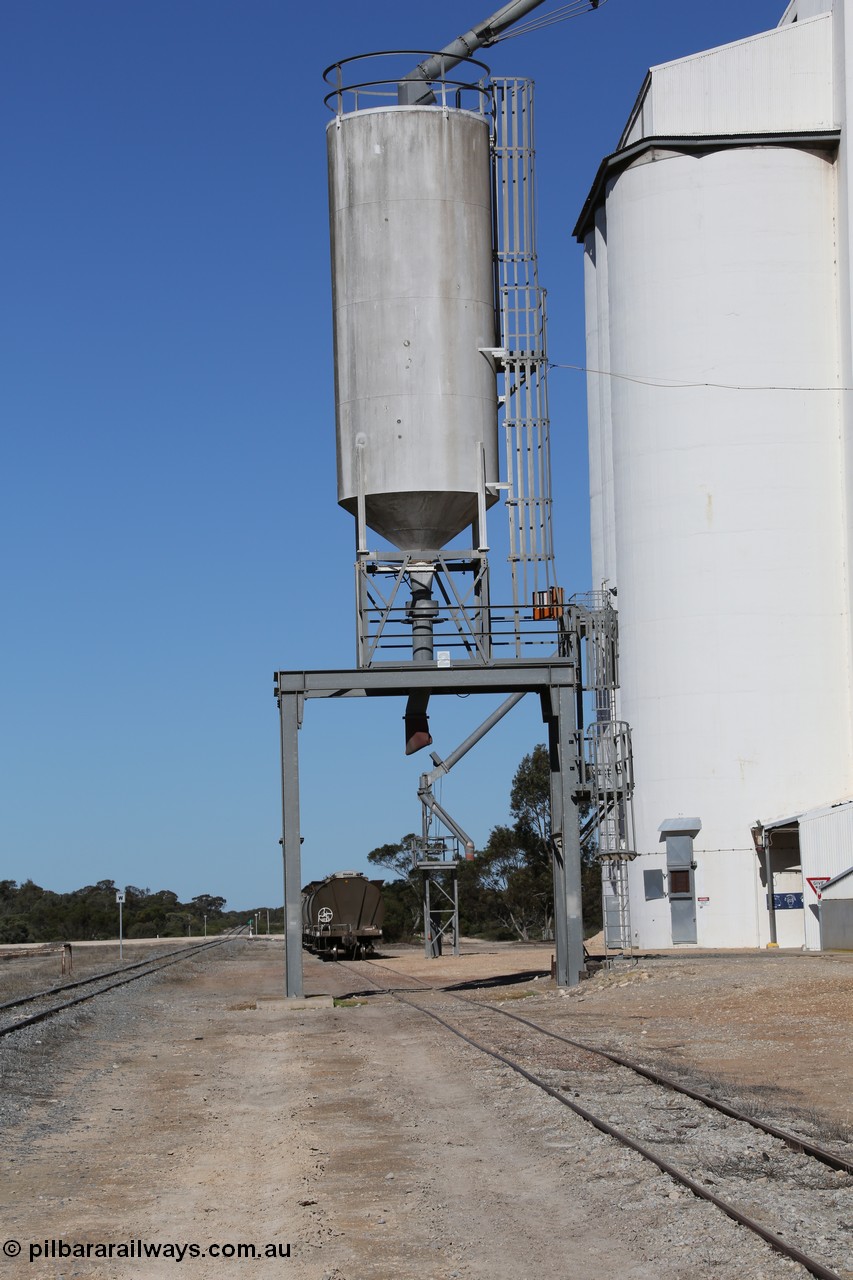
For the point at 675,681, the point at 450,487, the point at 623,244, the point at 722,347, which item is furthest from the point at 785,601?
the point at 450,487

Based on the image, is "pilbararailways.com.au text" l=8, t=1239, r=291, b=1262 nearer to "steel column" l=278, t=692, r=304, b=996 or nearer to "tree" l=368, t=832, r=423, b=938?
"steel column" l=278, t=692, r=304, b=996

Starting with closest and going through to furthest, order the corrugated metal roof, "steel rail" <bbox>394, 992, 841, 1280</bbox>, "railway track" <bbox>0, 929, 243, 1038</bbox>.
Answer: "steel rail" <bbox>394, 992, 841, 1280</bbox> → "railway track" <bbox>0, 929, 243, 1038</bbox> → the corrugated metal roof

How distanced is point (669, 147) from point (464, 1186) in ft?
136

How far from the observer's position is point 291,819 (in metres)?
29.7

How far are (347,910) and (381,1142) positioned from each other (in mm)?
43959

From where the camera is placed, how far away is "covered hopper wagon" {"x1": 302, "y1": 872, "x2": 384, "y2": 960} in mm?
56656

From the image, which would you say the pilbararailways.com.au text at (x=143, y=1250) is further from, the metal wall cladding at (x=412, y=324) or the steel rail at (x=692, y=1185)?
the metal wall cladding at (x=412, y=324)

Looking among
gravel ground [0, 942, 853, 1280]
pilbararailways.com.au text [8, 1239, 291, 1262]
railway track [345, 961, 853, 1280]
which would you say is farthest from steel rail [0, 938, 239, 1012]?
pilbararailways.com.au text [8, 1239, 291, 1262]

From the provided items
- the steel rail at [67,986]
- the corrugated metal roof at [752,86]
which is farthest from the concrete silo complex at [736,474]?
the steel rail at [67,986]

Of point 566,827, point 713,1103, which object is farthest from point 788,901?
point 713,1103

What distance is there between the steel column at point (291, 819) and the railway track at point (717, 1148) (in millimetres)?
9539

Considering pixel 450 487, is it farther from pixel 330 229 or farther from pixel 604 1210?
pixel 604 1210

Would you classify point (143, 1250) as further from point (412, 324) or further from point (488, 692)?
point (412, 324)

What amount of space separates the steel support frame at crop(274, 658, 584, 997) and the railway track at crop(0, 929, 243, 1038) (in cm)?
470
